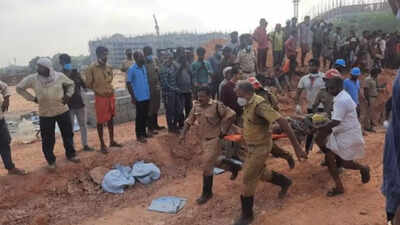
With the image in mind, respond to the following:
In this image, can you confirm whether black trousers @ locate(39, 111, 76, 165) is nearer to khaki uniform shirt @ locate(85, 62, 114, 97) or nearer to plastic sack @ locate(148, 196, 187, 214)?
khaki uniform shirt @ locate(85, 62, 114, 97)

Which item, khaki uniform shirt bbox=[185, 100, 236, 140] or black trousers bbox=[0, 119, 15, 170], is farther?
black trousers bbox=[0, 119, 15, 170]

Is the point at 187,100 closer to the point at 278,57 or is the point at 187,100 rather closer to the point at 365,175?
the point at 365,175

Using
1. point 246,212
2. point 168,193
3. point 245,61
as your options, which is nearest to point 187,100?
point 245,61

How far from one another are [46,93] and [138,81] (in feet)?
6.13

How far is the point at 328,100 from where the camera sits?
19.6 ft

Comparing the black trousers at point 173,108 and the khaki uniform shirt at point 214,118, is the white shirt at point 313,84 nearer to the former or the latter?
the khaki uniform shirt at point 214,118

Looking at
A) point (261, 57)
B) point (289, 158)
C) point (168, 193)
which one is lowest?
→ point (168, 193)

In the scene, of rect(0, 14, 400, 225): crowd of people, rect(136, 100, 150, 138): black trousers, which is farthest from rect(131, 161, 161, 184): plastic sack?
rect(136, 100, 150, 138): black trousers

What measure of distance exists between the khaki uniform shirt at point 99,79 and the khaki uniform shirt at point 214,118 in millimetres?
2463

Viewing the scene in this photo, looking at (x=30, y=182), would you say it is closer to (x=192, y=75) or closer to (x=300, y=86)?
(x=192, y=75)

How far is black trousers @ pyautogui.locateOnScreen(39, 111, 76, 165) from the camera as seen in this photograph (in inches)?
233

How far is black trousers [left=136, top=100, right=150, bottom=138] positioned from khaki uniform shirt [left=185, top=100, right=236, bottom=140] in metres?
2.31

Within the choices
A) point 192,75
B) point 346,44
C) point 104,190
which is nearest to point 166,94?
point 192,75

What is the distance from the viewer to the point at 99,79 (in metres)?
6.56
